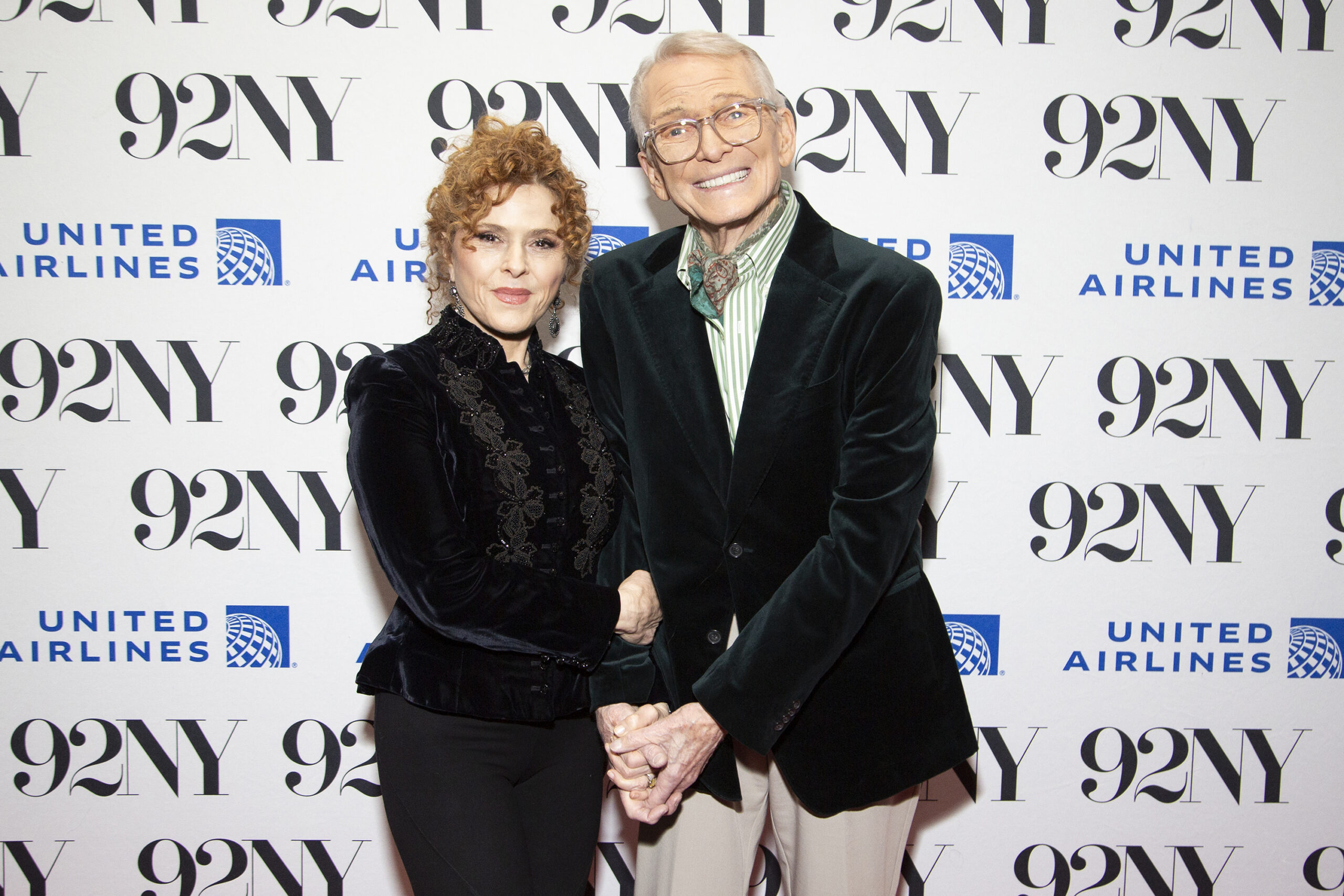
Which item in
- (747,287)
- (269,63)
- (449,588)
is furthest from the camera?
(269,63)

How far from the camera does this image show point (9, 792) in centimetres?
193

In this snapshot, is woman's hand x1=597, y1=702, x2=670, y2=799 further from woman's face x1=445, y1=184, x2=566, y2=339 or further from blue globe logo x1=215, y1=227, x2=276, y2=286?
blue globe logo x1=215, y1=227, x2=276, y2=286

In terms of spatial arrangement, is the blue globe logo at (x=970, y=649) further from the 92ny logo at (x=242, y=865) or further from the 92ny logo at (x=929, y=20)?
the 92ny logo at (x=242, y=865)

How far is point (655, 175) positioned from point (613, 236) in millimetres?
463

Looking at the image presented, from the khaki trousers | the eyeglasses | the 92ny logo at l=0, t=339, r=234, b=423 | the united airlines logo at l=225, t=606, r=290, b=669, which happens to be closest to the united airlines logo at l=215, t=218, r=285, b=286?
the 92ny logo at l=0, t=339, r=234, b=423

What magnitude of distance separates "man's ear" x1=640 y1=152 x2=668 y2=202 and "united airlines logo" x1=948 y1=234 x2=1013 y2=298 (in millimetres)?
764

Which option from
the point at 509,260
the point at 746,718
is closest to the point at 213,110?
the point at 509,260

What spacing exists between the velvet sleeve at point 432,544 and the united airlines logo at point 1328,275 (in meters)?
1.78

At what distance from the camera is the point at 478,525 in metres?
1.28

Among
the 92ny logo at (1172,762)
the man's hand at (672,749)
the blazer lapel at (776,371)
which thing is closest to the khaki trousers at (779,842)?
the man's hand at (672,749)

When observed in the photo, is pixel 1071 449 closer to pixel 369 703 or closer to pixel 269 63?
pixel 369 703

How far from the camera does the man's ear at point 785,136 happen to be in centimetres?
135

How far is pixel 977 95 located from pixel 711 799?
5.00 ft

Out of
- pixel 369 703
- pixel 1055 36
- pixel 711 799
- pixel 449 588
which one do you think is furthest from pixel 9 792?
pixel 1055 36
